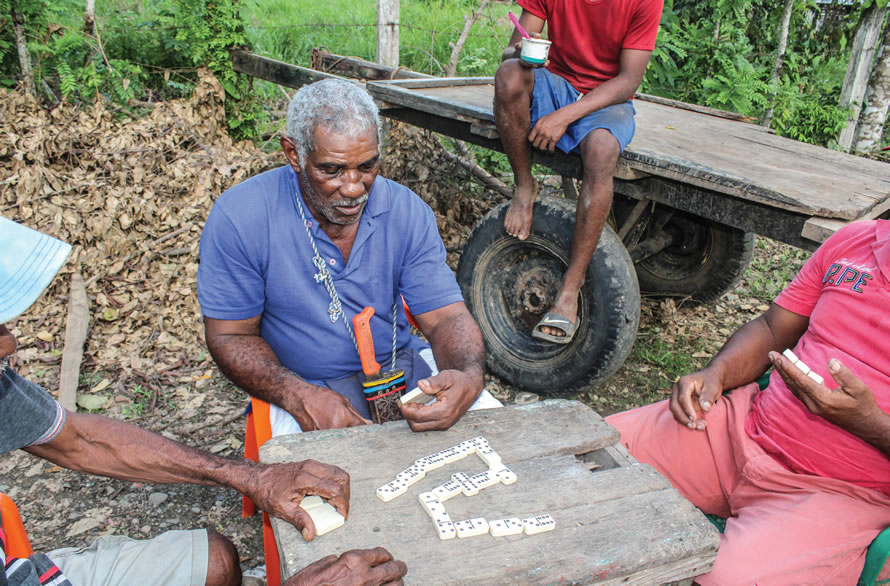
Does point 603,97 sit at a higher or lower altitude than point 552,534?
higher

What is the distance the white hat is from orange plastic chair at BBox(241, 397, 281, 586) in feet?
2.87

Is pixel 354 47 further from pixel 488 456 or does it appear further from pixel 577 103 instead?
pixel 488 456

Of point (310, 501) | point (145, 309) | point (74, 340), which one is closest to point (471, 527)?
point (310, 501)

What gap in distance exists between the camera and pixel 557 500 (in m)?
1.84

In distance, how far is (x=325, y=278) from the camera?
8.32 ft

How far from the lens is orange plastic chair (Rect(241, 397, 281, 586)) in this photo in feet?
7.14

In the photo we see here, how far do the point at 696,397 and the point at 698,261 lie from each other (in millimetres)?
2688

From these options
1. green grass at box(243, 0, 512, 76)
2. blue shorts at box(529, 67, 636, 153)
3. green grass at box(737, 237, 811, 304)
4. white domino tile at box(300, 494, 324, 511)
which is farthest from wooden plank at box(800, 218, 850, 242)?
green grass at box(243, 0, 512, 76)

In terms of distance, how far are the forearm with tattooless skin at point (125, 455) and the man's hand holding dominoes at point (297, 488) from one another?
231mm

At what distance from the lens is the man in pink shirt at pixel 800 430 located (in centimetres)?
204

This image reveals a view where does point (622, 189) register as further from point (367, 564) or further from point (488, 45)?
point (488, 45)

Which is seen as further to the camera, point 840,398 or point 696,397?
point 696,397

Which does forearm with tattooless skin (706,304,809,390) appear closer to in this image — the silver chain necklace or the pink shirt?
the pink shirt

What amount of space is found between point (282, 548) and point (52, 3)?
18.0 feet
